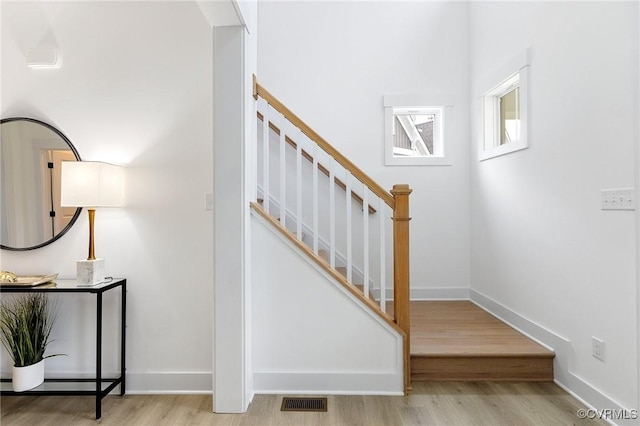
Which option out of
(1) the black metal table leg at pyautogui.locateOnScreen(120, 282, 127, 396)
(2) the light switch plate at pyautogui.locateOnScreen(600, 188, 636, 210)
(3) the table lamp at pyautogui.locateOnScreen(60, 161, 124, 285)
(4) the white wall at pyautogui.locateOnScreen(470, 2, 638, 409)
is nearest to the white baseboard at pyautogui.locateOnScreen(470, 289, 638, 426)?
(4) the white wall at pyautogui.locateOnScreen(470, 2, 638, 409)

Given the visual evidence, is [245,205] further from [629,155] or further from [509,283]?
[509,283]

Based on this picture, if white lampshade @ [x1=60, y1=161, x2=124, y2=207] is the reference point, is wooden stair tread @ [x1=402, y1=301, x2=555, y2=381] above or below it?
below

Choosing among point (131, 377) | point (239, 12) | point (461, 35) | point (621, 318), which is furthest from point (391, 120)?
point (131, 377)

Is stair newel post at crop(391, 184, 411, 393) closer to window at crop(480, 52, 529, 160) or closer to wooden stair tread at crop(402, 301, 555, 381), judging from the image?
wooden stair tread at crop(402, 301, 555, 381)

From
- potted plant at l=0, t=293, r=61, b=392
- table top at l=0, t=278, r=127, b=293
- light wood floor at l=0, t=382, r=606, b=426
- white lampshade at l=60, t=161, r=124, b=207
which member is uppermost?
white lampshade at l=60, t=161, r=124, b=207

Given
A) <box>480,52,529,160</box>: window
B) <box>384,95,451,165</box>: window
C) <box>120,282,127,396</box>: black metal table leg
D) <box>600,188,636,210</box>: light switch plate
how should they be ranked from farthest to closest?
1. <box>384,95,451,165</box>: window
2. <box>480,52,529,160</box>: window
3. <box>120,282,127,396</box>: black metal table leg
4. <box>600,188,636,210</box>: light switch plate

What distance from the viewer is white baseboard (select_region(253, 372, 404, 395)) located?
2.42 meters

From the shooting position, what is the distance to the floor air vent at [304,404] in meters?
2.24

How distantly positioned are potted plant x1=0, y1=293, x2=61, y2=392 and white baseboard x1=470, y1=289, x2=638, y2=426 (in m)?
3.32

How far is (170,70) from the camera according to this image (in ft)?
8.11

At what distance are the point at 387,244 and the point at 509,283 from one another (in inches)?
45.5

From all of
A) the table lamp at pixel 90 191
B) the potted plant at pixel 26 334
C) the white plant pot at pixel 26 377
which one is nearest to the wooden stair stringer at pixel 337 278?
the table lamp at pixel 90 191

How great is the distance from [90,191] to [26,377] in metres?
1.18

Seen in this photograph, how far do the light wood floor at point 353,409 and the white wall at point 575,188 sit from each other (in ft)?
0.98
